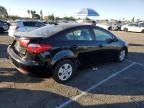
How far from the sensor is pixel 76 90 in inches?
215

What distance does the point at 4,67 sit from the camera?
711 centimetres

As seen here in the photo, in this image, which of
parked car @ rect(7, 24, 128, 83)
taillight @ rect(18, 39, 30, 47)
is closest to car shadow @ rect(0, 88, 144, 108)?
parked car @ rect(7, 24, 128, 83)

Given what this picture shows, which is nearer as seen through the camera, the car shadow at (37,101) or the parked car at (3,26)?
the car shadow at (37,101)

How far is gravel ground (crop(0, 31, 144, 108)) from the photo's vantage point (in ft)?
15.4

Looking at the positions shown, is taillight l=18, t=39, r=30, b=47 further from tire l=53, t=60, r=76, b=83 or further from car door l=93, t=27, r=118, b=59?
car door l=93, t=27, r=118, b=59

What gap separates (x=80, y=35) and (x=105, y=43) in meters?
1.34

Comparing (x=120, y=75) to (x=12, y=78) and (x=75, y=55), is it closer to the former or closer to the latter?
(x=75, y=55)

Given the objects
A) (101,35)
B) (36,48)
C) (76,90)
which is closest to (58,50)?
(36,48)

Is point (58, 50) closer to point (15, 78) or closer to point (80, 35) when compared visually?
point (80, 35)

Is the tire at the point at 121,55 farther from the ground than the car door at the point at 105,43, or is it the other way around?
the car door at the point at 105,43

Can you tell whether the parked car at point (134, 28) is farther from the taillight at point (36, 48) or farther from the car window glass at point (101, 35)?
the taillight at point (36, 48)

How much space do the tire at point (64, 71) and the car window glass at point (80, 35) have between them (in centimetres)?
69

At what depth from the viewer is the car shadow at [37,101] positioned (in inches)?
178

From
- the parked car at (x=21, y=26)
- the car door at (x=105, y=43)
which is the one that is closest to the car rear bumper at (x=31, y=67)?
the car door at (x=105, y=43)
